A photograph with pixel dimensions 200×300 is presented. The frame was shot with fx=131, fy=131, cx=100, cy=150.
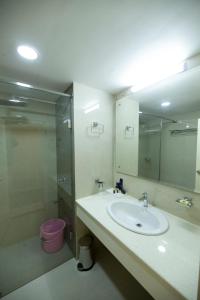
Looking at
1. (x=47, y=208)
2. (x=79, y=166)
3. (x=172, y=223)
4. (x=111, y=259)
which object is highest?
(x=79, y=166)

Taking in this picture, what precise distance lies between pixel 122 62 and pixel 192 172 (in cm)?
111

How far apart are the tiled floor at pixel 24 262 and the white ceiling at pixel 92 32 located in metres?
2.12

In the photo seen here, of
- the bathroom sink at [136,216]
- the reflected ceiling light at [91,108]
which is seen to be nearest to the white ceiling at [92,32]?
the reflected ceiling light at [91,108]

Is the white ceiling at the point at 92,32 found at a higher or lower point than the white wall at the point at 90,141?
higher

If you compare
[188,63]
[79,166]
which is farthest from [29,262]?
[188,63]

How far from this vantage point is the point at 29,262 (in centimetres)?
159

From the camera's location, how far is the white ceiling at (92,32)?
67 cm

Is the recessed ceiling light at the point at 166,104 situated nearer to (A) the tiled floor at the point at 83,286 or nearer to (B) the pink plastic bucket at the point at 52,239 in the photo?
(A) the tiled floor at the point at 83,286

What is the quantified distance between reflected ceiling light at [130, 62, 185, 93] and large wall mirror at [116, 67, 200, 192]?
0.14 ft

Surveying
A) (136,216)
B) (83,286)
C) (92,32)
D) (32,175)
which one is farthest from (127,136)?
(83,286)

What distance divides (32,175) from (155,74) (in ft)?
6.82

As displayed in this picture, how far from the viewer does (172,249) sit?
0.83 m

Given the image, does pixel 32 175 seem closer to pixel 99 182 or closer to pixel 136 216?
pixel 99 182

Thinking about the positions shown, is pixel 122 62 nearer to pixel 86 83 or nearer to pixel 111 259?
pixel 86 83
